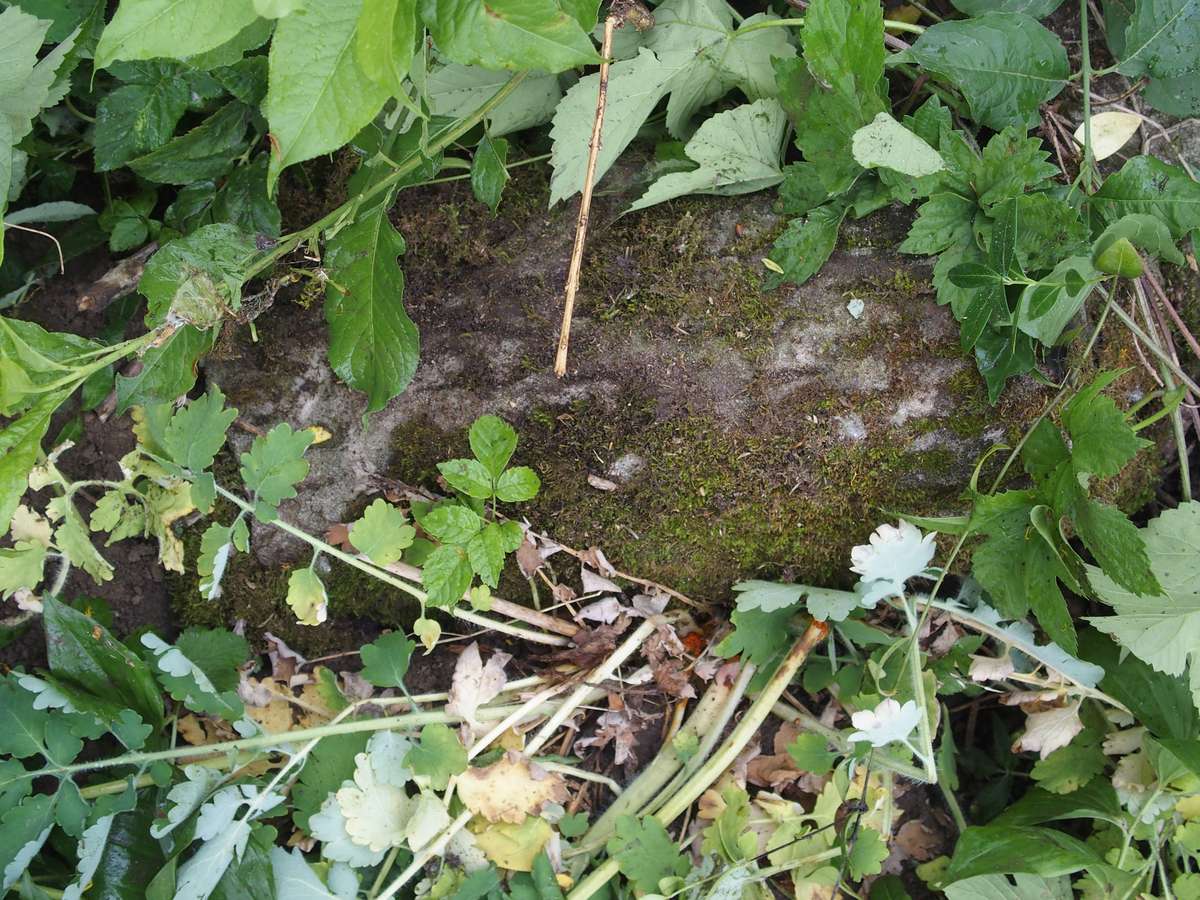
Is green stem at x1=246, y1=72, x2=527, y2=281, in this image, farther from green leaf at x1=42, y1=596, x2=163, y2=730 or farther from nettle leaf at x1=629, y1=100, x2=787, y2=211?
green leaf at x1=42, y1=596, x2=163, y2=730

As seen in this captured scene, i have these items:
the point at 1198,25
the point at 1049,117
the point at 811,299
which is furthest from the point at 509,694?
the point at 1198,25

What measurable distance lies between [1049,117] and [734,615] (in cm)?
121

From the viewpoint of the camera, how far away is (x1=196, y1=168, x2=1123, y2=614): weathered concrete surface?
1.74m

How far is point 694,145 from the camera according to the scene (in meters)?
1.68

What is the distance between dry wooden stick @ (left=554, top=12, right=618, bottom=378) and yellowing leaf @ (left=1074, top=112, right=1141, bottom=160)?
967 mm

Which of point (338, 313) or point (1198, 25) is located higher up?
point (1198, 25)

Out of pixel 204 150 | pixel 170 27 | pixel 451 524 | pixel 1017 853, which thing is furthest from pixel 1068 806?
pixel 204 150

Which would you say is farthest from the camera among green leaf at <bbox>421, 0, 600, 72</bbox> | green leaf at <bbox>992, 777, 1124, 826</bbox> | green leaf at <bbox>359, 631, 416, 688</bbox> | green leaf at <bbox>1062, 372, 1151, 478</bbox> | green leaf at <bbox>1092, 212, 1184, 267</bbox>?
green leaf at <bbox>992, 777, 1124, 826</bbox>

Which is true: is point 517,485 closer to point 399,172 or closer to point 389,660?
point 389,660

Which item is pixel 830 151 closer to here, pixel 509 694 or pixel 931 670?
pixel 931 670

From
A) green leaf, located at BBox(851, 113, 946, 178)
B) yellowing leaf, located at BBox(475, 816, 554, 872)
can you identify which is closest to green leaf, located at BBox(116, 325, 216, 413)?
yellowing leaf, located at BBox(475, 816, 554, 872)

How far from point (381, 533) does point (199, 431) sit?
403mm

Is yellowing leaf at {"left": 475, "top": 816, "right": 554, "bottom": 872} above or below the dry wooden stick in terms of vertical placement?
below

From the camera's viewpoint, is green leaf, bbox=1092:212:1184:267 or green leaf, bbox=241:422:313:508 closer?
green leaf, bbox=1092:212:1184:267
